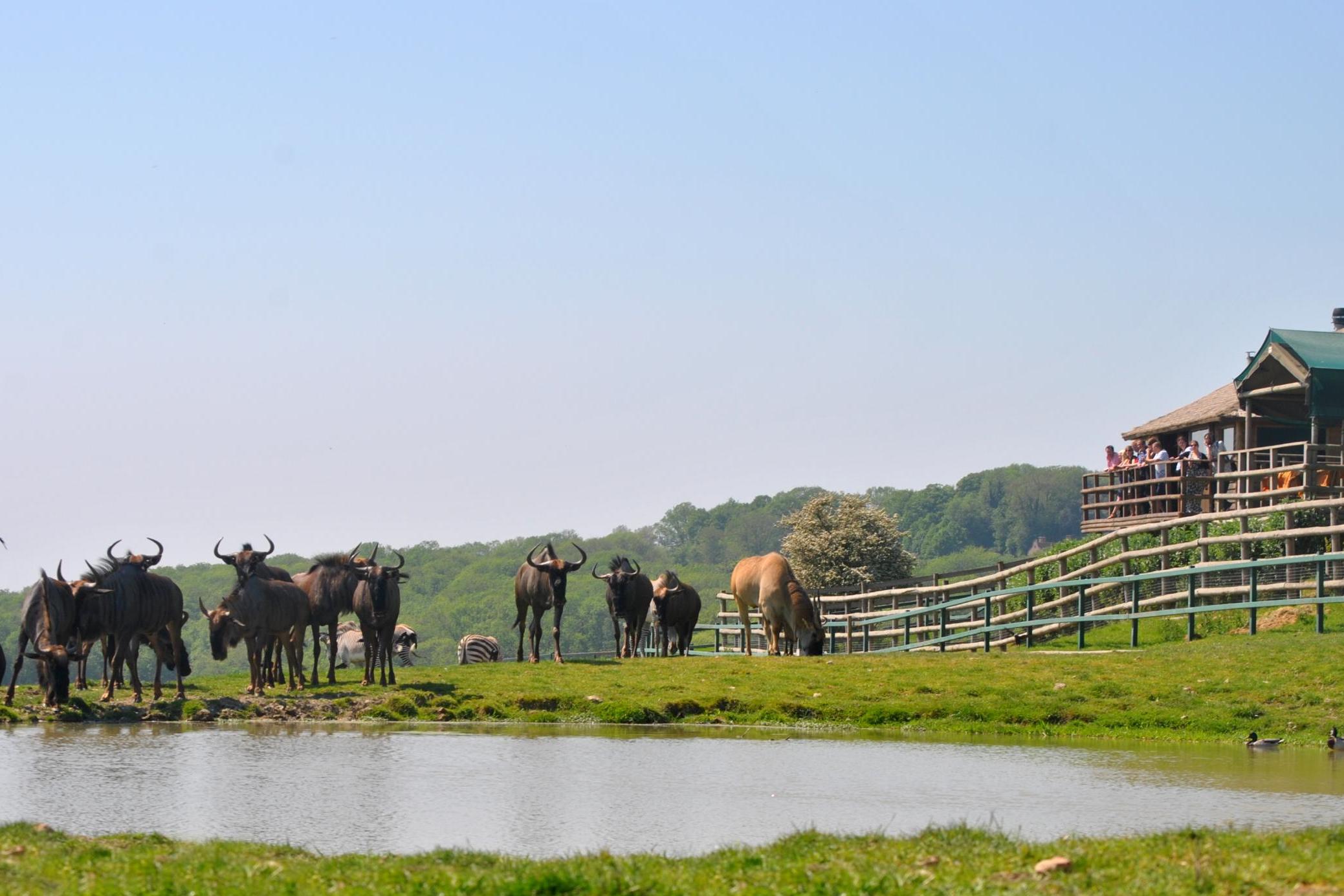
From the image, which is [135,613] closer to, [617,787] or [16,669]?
[16,669]

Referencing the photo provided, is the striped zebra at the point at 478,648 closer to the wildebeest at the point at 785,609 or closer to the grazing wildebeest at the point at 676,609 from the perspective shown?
the grazing wildebeest at the point at 676,609

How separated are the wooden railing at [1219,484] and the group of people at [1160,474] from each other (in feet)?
0.11

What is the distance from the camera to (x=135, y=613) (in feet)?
75.5

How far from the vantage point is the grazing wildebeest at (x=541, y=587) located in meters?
30.5

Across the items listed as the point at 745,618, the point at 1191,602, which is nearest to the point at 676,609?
the point at 745,618

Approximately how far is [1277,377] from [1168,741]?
911 inches

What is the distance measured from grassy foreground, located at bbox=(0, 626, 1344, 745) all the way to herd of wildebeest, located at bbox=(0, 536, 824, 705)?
0.73m

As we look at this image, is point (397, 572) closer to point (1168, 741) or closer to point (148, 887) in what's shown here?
point (1168, 741)

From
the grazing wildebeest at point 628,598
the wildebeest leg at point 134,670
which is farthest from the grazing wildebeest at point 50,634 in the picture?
the grazing wildebeest at point 628,598

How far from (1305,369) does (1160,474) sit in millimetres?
5495

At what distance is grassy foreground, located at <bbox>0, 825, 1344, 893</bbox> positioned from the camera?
8078mm

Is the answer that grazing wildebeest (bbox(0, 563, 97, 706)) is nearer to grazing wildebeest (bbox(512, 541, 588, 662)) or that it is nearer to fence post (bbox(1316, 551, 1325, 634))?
grazing wildebeest (bbox(512, 541, 588, 662))

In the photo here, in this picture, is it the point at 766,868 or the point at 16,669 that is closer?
the point at 766,868

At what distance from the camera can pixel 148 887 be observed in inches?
326
